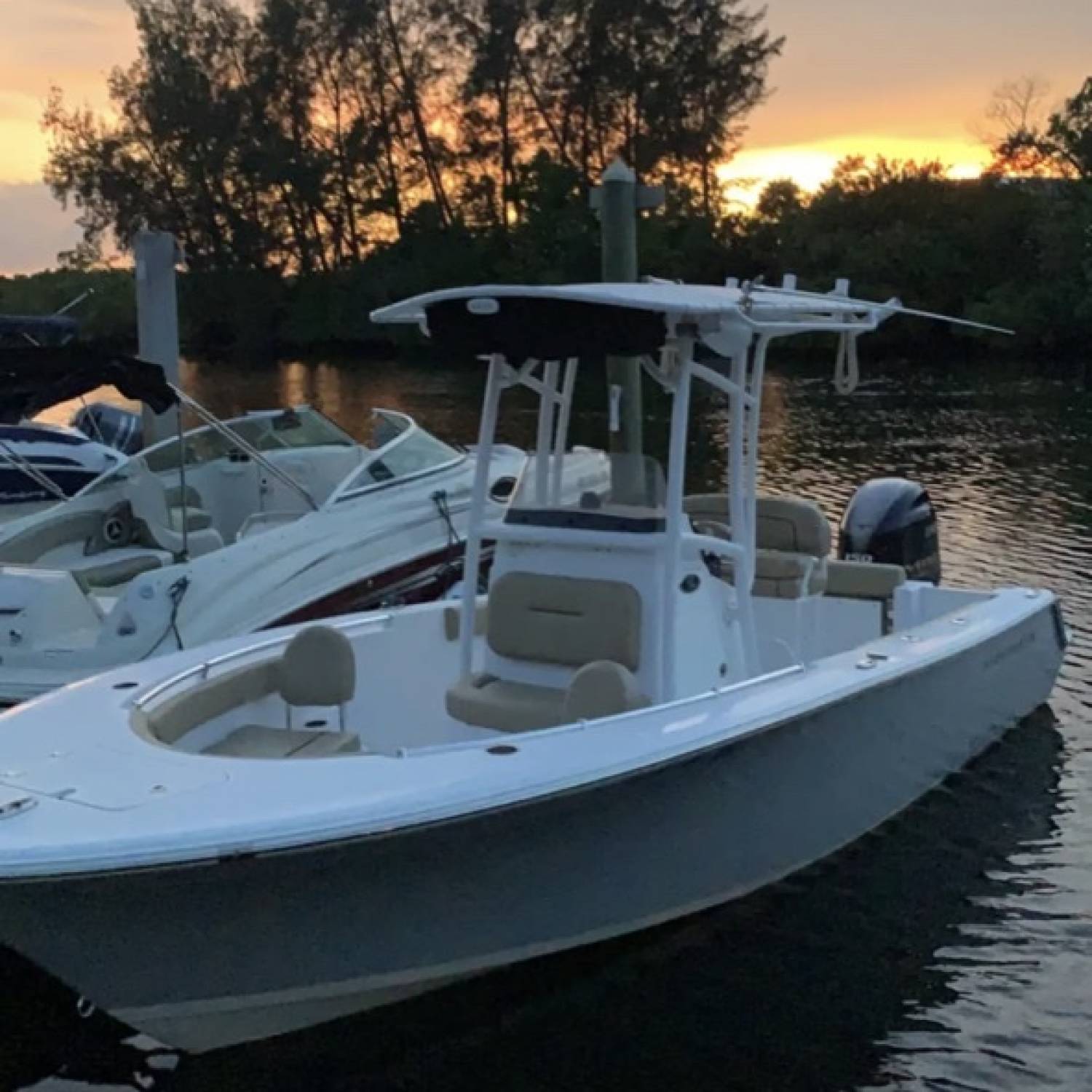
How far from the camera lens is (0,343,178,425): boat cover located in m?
8.88

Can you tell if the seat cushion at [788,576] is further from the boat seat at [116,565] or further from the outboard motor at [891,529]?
the boat seat at [116,565]

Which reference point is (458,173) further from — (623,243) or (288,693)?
(288,693)

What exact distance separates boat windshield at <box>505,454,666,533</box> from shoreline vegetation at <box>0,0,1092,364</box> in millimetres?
37247

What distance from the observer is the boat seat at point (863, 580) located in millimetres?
7801

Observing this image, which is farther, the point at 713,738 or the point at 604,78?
the point at 604,78

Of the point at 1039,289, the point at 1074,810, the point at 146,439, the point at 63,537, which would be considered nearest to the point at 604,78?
the point at 1039,289

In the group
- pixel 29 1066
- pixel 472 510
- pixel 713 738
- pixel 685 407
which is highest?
pixel 685 407

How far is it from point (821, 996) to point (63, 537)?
6736 mm

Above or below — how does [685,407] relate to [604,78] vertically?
below

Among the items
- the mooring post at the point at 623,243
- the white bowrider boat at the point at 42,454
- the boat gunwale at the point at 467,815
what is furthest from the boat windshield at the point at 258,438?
the boat gunwale at the point at 467,815

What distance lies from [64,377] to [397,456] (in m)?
2.52

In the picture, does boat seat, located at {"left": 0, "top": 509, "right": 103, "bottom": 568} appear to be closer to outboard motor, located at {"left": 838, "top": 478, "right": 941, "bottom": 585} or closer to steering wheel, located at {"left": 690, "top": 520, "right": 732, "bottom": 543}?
outboard motor, located at {"left": 838, "top": 478, "right": 941, "bottom": 585}

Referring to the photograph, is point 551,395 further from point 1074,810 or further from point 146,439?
point 146,439

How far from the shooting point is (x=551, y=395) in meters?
6.61
